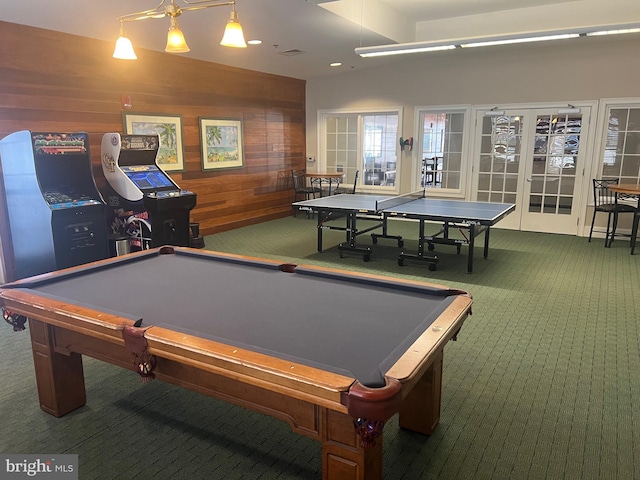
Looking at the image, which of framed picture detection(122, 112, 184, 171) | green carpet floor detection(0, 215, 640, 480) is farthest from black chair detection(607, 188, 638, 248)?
framed picture detection(122, 112, 184, 171)

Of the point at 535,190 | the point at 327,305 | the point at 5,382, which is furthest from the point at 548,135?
the point at 5,382

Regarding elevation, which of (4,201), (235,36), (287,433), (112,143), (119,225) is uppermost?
(235,36)

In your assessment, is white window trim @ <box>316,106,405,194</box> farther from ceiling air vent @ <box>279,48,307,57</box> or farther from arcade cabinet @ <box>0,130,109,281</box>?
arcade cabinet @ <box>0,130,109,281</box>

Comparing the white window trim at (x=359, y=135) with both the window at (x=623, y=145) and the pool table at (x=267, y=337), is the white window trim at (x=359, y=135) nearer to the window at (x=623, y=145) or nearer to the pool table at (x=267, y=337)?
the window at (x=623, y=145)

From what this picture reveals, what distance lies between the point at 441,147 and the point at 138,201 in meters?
5.59

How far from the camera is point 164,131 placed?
6.58 m

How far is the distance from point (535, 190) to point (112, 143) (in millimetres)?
6543

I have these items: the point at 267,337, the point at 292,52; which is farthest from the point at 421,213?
the point at 267,337

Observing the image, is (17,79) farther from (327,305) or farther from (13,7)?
(327,305)

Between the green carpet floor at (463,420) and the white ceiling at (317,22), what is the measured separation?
308 cm

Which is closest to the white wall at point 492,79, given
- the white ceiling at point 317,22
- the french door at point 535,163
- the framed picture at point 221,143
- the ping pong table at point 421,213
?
the french door at point 535,163

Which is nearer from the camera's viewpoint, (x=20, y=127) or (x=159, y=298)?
(x=159, y=298)

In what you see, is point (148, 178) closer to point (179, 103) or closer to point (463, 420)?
point (179, 103)

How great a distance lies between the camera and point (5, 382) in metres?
2.94
